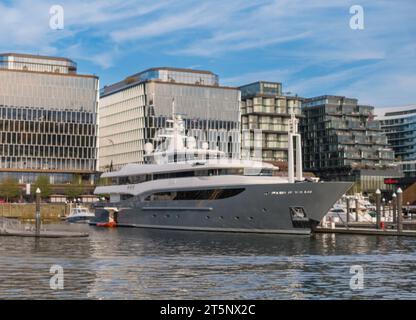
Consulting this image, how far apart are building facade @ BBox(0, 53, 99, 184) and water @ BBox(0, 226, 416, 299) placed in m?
105

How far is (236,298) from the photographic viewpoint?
26891 mm

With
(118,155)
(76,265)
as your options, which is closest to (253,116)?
(118,155)

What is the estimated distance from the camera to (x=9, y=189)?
141m

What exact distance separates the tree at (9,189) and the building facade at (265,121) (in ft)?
190

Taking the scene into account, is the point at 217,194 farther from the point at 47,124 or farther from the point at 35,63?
the point at 35,63

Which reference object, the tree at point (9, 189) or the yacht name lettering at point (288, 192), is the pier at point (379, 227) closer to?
the yacht name lettering at point (288, 192)

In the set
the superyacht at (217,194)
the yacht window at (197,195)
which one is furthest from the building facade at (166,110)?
the yacht window at (197,195)

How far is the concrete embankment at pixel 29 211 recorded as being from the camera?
125144 mm

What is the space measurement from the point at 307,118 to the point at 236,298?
167 m

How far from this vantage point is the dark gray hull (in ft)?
207

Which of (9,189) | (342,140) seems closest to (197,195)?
(9,189)

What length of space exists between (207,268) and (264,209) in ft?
96.9

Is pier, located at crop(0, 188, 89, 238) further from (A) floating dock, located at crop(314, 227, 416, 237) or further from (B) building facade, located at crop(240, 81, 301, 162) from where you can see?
(B) building facade, located at crop(240, 81, 301, 162)

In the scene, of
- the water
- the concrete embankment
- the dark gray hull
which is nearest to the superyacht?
the dark gray hull
